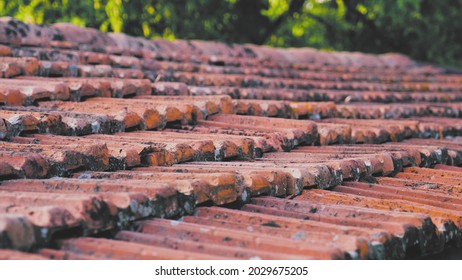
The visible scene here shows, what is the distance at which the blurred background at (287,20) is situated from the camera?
11297 mm

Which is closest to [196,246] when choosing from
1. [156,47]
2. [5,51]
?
[5,51]

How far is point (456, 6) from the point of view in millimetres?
12625

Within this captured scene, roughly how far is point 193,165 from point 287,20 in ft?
40.2

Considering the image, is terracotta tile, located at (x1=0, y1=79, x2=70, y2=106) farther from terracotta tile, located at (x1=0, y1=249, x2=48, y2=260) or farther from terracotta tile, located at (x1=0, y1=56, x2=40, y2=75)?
terracotta tile, located at (x1=0, y1=249, x2=48, y2=260)

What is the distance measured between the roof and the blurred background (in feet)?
19.3

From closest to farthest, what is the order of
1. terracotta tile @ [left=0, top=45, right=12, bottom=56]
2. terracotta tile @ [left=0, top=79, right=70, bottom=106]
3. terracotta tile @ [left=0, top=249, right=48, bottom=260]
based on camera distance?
terracotta tile @ [left=0, top=249, right=48, bottom=260], terracotta tile @ [left=0, top=79, right=70, bottom=106], terracotta tile @ [left=0, top=45, right=12, bottom=56]

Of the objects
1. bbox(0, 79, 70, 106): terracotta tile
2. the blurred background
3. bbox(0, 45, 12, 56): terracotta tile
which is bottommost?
bbox(0, 79, 70, 106): terracotta tile

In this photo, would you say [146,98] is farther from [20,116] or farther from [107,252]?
[107,252]

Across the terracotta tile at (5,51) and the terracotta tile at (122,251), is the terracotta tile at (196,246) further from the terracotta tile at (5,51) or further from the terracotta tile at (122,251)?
the terracotta tile at (5,51)

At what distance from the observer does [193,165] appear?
112 inches

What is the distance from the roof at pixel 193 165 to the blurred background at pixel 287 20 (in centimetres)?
588

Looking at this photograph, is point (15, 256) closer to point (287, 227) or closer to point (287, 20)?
point (287, 227)

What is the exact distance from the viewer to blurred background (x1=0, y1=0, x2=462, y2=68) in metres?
11.3

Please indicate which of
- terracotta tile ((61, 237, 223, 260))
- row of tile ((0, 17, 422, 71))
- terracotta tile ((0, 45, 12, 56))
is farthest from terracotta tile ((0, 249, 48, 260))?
row of tile ((0, 17, 422, 71))
